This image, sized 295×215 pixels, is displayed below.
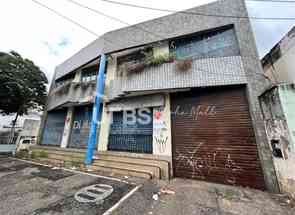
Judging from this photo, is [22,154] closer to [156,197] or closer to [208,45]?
[156,197]

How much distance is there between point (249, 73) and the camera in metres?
5.18

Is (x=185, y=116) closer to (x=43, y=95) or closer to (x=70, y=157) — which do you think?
(x=70, y=157)

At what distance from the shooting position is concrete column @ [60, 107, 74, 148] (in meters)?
9.41

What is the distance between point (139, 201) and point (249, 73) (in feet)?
18.6

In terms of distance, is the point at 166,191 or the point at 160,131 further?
the point at 160,131

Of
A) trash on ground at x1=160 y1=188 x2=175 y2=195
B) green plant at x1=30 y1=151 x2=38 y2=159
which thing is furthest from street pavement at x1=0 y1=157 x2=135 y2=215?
green plant at x1=30 y1=151 x2=38 y2=159

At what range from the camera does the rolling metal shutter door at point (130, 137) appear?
258 inches

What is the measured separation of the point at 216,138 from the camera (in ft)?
17.0

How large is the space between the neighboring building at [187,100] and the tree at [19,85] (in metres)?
6.16

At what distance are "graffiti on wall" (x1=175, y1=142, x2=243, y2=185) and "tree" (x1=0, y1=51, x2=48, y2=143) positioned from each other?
12425mm

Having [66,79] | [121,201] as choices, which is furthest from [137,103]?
[66,79]

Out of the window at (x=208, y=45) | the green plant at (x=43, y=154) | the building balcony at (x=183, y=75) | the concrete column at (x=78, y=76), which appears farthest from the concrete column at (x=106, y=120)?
the green plant at (x=43, y=154)

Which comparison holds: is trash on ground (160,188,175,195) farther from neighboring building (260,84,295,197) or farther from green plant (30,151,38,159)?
green plant (30,151,38,159)

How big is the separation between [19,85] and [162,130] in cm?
1141
